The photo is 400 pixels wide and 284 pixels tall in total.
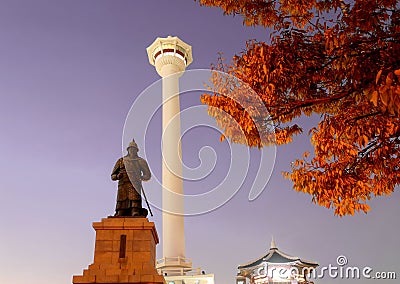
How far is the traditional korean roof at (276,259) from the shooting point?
4400 cm

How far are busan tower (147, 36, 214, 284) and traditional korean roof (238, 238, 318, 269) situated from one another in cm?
782

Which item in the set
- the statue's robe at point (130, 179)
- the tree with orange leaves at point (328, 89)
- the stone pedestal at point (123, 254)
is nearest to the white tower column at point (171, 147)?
the statue's robe at point (130, 179)

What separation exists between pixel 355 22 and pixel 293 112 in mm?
2088

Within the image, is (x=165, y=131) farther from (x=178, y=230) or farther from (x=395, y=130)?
(x=395, y=130)

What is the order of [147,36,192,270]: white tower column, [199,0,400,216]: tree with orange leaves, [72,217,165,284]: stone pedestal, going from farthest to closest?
[147,36,192,270]: white tower column < [72,217,165,284]: stone pedestal < [199,0,400,216]: tree with orange leaves

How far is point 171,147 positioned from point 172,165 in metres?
1.79

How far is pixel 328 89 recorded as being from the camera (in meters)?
8.62

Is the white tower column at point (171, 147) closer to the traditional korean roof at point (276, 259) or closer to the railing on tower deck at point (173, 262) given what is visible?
→ the railing on tower deck at point (173, 262)

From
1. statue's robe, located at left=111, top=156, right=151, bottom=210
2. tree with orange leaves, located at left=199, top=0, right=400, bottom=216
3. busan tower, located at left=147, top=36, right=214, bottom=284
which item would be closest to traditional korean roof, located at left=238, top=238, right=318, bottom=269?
busan tower, located at left=147, top=36, right=214, bottom=284

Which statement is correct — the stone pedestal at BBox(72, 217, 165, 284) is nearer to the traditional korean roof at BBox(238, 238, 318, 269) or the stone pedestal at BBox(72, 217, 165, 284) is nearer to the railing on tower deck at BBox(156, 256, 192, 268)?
the railing on tower deck at BBox(156, 256, 192, 268)

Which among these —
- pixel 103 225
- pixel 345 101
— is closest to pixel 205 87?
pixel 345 101

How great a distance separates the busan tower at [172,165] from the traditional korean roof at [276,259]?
782 cm

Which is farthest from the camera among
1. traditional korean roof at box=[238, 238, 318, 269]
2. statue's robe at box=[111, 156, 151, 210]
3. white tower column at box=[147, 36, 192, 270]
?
traditional korean roof at box=[238, 238, 318, 269]

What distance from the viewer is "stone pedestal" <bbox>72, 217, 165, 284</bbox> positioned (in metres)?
13.3
